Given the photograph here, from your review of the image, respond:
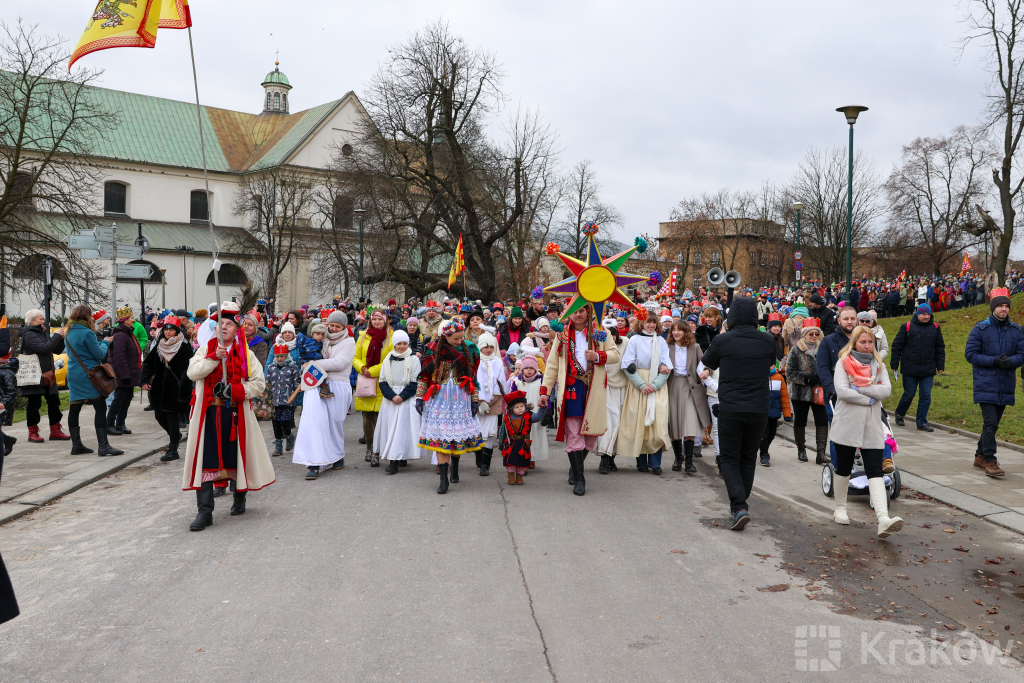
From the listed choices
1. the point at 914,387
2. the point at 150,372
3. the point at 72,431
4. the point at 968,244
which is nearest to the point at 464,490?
the point at 150,372

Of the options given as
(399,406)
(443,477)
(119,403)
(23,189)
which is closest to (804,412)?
(443,477)

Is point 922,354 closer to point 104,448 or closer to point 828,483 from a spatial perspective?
point 828,483

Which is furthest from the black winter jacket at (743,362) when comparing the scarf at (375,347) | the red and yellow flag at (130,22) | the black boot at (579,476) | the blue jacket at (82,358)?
the blue jacket at (82,358)

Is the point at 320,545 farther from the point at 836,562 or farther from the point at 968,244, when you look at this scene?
the point at 968,244

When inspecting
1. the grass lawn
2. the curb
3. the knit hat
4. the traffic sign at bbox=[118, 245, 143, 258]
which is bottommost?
the curb

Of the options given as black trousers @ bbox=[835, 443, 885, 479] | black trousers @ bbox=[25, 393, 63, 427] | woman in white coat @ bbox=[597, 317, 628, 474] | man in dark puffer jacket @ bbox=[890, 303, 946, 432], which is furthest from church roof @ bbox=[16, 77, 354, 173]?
black trousers @ bbox=[835, 443, 885, 479]

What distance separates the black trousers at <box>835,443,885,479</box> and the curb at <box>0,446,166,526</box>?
7.41 m

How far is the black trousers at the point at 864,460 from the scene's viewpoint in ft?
20.8

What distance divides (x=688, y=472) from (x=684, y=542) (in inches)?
122

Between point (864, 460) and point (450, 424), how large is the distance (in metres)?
4.01

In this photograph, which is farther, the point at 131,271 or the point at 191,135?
the point at 191,135

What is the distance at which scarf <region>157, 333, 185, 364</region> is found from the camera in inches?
374

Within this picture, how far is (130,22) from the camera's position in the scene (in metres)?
6.96

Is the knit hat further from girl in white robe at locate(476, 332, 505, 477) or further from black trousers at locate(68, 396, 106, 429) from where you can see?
black trousers at locate(68, 396, 106, 429)
